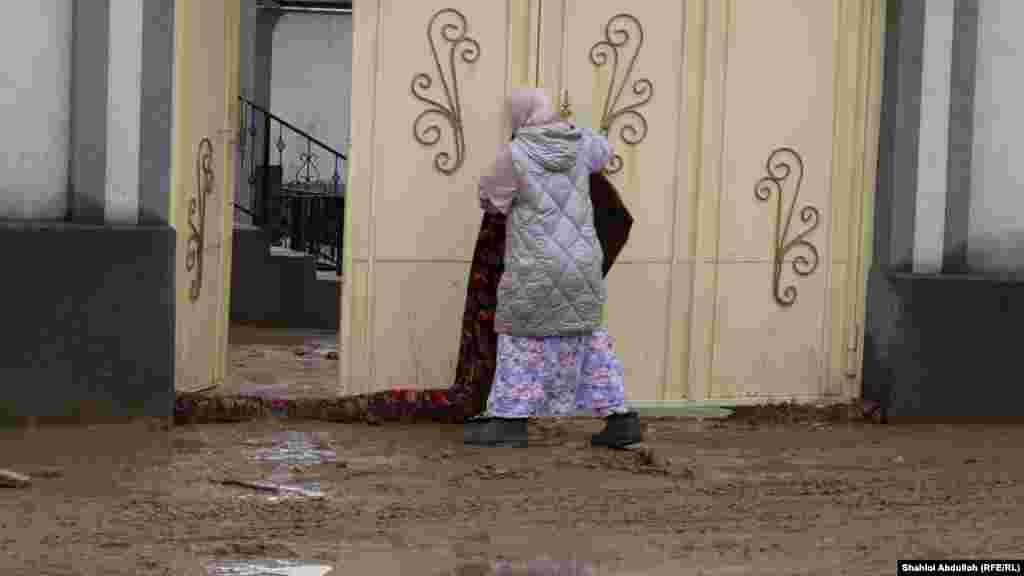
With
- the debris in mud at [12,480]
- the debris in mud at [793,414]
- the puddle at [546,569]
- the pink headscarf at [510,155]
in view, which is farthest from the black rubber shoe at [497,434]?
the puddle at [546,569]

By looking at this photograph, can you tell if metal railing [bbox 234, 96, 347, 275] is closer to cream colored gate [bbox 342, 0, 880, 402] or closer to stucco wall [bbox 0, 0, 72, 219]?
cream colored gate [bbox 342, 0, 880, 402]

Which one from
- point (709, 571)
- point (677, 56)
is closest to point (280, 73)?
point (677, 56)

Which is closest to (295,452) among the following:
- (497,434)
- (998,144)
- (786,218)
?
(497,434)

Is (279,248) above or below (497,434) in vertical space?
above

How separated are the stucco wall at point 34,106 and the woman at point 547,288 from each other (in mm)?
1970

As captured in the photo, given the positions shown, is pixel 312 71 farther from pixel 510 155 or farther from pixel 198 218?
pixel 510 155

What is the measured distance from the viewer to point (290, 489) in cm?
787

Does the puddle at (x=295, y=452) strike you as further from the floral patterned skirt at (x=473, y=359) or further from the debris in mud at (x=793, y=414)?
the debris in mud at (x=793, y=414)

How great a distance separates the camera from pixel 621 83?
9.77 meters

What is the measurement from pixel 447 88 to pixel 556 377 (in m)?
1.58

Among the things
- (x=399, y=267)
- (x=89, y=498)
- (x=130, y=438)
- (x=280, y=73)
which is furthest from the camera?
(x=280, y=73)

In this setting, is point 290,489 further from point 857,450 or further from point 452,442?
point 857,450

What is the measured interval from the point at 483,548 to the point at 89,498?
1665 mm

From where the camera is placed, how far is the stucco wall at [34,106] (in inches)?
352
